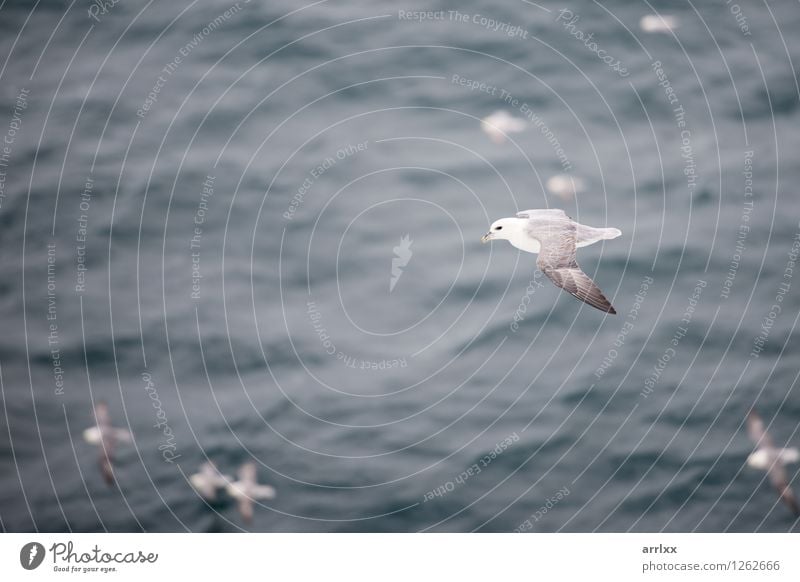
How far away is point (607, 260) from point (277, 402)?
100cm

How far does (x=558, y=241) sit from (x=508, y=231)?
0.14 m

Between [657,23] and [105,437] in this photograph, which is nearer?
[105,437]

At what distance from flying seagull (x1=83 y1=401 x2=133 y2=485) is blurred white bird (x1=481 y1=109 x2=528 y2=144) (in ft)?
4.33

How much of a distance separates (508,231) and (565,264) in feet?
0.60

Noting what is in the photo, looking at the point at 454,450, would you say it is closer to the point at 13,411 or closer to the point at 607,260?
the point at 607,260

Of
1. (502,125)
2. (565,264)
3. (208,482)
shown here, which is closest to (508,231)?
(565,264)

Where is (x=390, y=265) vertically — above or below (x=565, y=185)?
below

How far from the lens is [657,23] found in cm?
251

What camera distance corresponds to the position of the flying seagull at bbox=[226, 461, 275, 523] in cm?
236

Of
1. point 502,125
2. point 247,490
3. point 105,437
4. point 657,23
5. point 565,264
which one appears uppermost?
point 657,23

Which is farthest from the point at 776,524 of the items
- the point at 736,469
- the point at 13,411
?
the point at 13,411

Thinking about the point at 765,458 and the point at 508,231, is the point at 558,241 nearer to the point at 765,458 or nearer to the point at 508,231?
the point at 508,231

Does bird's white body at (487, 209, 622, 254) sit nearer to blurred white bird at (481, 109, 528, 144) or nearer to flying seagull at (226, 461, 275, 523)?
blurred white bird at (481, 109, 528, 144)

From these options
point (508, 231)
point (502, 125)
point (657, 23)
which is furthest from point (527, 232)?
point (657, 23)
